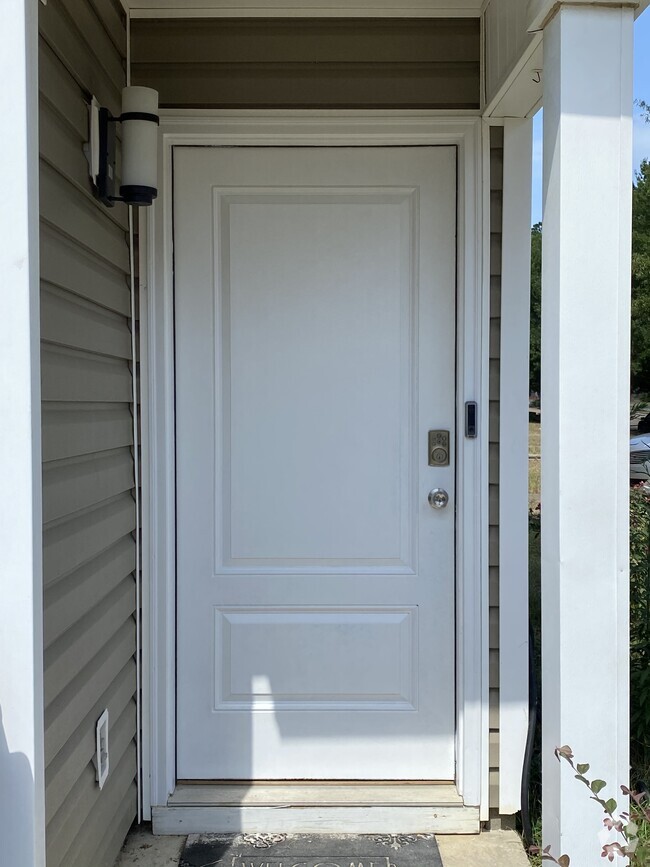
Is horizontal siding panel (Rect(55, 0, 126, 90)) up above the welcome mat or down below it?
→ above

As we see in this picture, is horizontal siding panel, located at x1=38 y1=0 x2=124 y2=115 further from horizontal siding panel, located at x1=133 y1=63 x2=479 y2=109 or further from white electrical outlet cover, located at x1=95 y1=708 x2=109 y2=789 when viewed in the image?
white electrical outlet cover, located at x1=95 y1=708 x2=109 y2=789

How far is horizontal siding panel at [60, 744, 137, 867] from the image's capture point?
1849 millimetres

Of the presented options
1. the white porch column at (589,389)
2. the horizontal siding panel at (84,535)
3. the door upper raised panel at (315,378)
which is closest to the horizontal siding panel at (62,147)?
the door upper raised panel at (315,378)

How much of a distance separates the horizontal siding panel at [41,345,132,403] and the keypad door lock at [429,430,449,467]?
928mm

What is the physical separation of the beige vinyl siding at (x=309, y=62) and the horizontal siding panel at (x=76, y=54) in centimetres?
21

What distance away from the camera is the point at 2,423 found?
1292 mm

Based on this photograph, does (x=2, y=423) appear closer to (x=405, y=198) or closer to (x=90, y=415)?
(x=90, y=415)

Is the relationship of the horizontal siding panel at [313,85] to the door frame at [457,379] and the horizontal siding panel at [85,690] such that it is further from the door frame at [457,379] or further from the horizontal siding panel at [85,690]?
the horizontal siding panel at [85,690]

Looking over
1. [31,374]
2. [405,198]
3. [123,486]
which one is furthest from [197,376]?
[31,374]

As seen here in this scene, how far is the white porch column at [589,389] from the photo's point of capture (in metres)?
1.58

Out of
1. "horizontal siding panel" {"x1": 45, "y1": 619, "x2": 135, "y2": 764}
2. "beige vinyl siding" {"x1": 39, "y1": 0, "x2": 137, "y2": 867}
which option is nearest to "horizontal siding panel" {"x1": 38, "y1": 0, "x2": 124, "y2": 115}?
"beige vinyl siding" {"x1": 39, "y1": 0, "x2": 137, "y2": 867}

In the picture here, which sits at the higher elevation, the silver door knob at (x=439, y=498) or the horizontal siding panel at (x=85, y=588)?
the silver door knob at (x=439, y=498)

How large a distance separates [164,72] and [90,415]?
110cm

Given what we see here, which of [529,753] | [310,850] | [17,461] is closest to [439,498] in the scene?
[529,753]
